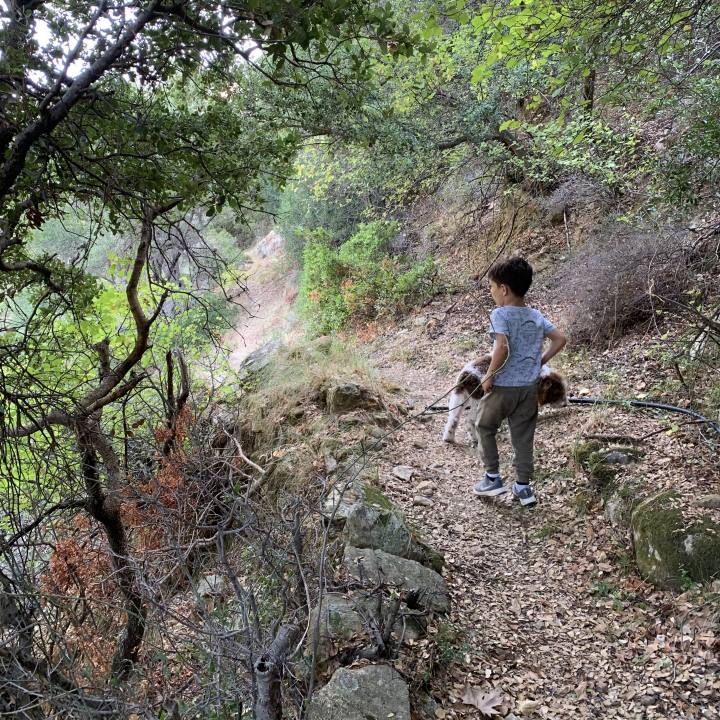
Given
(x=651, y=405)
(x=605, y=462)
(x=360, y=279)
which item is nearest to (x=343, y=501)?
(x=605, y=462)

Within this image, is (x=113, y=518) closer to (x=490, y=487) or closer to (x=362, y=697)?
(x=362, y=697)

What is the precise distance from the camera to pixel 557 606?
3.41 m

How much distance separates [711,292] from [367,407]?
3.94 metres

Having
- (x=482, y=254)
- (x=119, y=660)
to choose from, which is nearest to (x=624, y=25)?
(x=119, y=660)

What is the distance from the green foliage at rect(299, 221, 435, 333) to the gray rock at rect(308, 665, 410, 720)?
390 inches

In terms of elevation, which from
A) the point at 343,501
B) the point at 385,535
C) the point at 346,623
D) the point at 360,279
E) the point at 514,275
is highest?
the point at 360,279

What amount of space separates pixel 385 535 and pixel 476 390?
1.38 metres

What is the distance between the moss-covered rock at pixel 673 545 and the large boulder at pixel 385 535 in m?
1.35

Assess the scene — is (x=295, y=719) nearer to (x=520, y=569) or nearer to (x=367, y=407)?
(x=520, y=569)

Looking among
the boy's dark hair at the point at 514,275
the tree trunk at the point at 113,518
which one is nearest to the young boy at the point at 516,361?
the boy's dark hair at the point at 514,275

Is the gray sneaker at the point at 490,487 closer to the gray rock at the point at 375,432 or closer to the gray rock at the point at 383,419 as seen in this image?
the gray rock at the point at 375,432

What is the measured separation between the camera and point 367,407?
20.3 ft

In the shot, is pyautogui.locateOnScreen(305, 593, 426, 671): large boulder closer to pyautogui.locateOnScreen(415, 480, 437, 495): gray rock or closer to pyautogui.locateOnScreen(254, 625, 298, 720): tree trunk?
pyautogui.locateOnScreen(254, 625, 298, 720): tree trunk

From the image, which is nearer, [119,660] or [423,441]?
[119,660]
